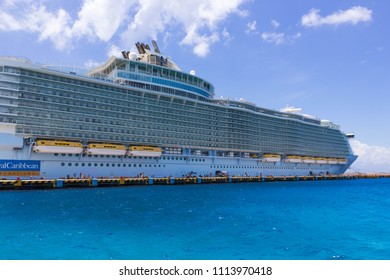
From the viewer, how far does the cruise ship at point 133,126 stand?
170ft

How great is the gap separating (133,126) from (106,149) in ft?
33.2

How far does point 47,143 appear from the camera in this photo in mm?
51156

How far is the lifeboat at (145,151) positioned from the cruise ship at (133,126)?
0.67 feet

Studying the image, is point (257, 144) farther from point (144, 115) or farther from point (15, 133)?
point (15, 133)

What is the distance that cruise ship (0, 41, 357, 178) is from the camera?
5188 centimetres

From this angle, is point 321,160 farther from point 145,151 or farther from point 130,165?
point 130,165

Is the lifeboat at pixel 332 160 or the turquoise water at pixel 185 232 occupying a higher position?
the lifeboat at pixel 332 160

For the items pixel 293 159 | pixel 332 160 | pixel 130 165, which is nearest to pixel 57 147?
pixel 130 165

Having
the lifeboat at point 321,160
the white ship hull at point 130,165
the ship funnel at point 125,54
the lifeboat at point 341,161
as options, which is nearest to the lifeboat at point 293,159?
the white ship hull at point 130,165

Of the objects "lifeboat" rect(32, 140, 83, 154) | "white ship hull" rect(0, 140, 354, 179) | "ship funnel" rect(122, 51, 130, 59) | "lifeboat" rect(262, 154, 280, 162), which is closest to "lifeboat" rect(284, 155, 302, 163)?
"white ship hull" rect(0, 140, 354, 179)

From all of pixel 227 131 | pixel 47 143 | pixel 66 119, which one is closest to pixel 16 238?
pixel 47 143

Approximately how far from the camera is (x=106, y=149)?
188 feet

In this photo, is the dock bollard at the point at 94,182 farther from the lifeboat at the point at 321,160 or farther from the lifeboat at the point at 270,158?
the lifeboat at the point at 321,160

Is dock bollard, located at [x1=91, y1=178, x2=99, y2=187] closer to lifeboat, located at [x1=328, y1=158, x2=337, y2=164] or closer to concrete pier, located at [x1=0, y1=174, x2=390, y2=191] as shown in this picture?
concrete pier, located at [x1=0, y1=174, x2=390, y2=191]
